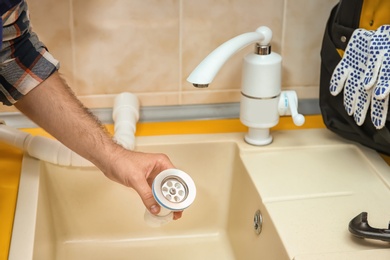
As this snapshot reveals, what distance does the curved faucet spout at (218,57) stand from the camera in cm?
91

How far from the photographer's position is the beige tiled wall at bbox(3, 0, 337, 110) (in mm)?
1130

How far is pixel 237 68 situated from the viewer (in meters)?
1.21

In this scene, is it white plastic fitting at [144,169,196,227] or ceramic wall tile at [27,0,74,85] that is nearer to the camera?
white plastic fitting at [144,169,196,227]

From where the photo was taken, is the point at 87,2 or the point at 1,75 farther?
the point at 87,2

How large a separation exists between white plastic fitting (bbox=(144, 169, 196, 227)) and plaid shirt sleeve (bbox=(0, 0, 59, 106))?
26cm

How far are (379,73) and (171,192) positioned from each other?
0.39m

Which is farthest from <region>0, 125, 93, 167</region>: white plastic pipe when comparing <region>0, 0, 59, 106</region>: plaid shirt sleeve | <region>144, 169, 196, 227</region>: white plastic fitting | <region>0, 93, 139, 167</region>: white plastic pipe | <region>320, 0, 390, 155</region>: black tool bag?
<region>320, 0, 390, 155</region>: black tool bag

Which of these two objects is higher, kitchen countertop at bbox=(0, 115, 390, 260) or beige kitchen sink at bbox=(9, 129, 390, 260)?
kitchen countertop at bbox=(0, 115, 390, 260)

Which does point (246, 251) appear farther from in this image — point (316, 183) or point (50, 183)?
point (50, 183)

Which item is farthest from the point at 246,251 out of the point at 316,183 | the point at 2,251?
the point at 2,251

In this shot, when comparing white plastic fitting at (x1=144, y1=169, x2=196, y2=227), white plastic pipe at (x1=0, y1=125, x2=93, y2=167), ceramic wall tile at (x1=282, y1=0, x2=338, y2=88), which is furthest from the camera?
ceramic wall tile at (x1=282, y1=0, x2=338, y2=88)

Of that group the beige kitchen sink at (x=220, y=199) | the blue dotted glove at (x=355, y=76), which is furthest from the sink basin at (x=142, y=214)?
the blue dotted glove at (x=355, y=76)

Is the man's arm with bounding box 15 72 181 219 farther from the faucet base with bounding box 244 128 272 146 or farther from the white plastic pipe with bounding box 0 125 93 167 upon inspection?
the faucet base with bounding box 244 128 272 146

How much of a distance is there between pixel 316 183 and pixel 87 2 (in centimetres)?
52
